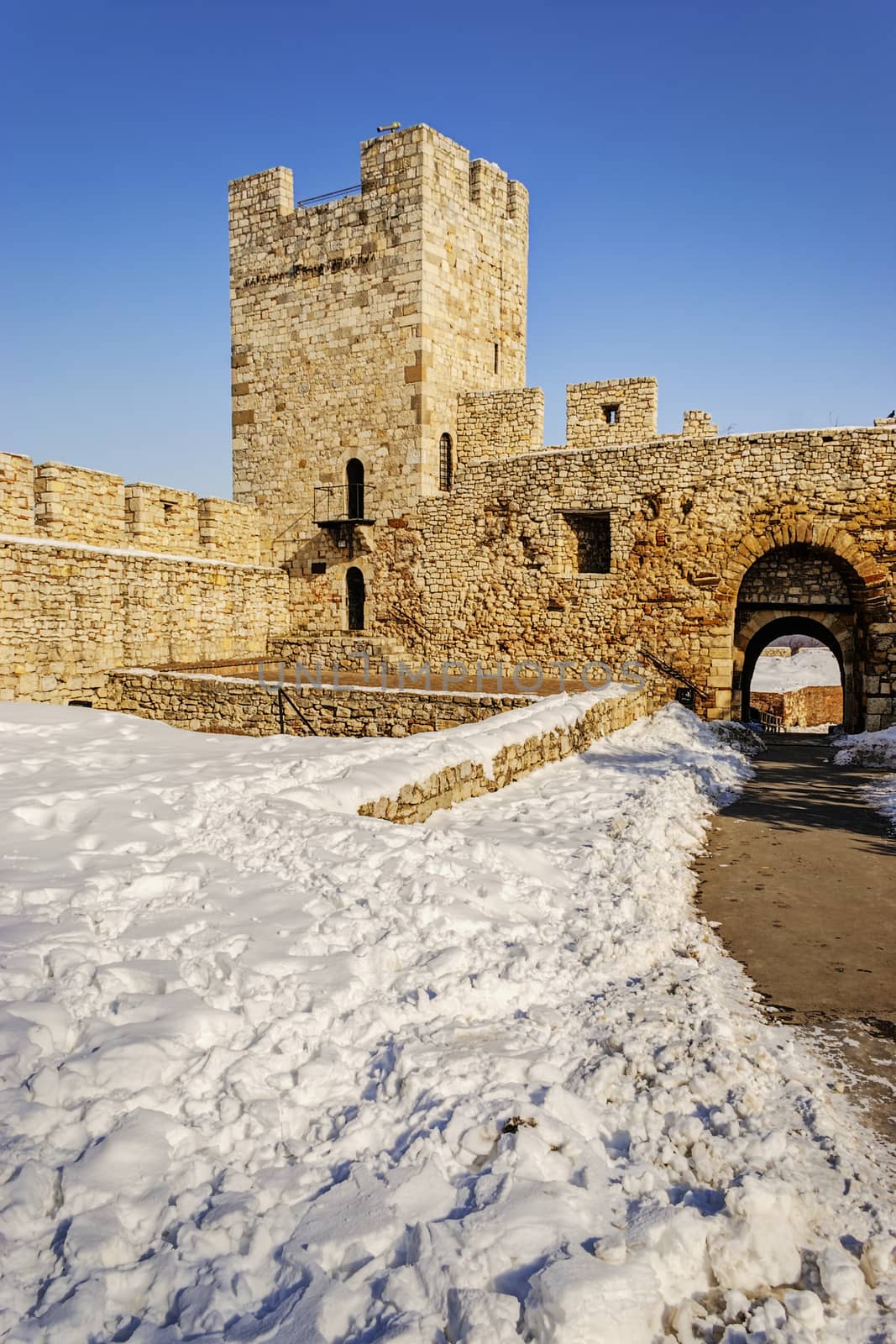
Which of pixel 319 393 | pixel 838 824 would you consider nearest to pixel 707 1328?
pixel 838 824

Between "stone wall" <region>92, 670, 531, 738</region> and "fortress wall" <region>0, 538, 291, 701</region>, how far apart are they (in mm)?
746

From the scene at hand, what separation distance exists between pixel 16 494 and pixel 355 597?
742 centimetres

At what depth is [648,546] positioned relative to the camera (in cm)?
1562

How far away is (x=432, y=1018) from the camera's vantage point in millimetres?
3467

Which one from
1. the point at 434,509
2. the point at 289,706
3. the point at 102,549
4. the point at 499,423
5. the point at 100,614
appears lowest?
the point at 289,706

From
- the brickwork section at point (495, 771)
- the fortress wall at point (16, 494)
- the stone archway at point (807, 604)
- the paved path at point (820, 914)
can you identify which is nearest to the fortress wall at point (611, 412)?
the stone archway at point (807, 604)

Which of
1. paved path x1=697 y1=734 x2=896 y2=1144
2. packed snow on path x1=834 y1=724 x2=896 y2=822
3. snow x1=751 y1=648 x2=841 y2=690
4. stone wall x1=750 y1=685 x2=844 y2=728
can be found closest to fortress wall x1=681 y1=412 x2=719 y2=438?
packed snow on path x1=834 y1=724 x2=896 y2=822

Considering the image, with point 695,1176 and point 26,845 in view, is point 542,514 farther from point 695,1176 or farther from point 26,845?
point 695,1176

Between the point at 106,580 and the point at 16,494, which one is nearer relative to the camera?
the point at 16,494

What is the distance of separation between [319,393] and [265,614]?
5.06m

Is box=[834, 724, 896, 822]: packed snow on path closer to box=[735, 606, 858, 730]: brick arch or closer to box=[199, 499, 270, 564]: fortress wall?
box=[735, 606, 858, 730]: brick arch

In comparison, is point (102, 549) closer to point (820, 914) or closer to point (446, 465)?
point (446, 465)

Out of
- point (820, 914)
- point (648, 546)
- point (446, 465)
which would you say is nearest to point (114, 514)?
point (446, 465)

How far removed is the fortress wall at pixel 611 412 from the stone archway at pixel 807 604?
12.4 feet
